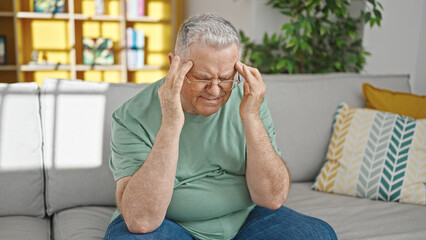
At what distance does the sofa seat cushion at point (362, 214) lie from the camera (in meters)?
1.47

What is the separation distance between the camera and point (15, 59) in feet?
12.9

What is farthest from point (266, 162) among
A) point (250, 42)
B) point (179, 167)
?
point (250, 42)

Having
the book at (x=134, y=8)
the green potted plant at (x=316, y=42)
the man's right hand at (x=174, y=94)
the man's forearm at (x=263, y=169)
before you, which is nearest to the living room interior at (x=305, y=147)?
the green potted plant at (x=316, y=42)

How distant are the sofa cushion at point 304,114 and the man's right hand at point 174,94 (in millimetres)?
810

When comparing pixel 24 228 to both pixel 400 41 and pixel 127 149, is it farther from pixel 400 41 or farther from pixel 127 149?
pixel 400 41

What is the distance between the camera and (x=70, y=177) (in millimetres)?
1602

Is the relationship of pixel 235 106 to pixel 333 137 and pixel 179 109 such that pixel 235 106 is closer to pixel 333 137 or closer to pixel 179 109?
pixel 179 109

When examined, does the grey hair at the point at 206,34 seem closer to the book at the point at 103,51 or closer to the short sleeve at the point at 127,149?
the short sleeve at the point at 127,149

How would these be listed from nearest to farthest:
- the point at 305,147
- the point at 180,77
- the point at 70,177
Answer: the point at 180,77 → the point at 70,177 → the point at 305,147

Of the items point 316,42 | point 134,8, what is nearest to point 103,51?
point 134,8

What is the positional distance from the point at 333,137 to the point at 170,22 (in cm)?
272

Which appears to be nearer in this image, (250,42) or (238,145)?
(238,145)

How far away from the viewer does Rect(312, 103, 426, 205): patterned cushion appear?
1732 millimetres

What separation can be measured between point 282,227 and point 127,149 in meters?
0.50
